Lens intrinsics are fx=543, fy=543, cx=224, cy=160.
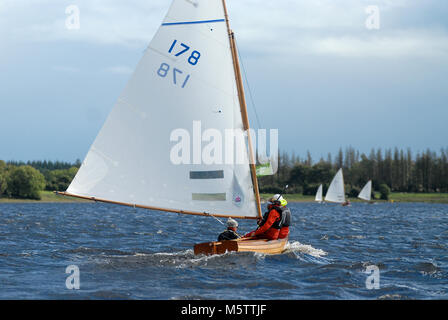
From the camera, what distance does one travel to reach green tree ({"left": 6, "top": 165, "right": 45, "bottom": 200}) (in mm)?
130625

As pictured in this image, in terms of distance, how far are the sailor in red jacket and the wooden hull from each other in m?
0.27

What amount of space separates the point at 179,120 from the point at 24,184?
122m

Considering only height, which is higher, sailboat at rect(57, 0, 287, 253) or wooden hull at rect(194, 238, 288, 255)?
sailboat at rect(57, 0, 287, 253)

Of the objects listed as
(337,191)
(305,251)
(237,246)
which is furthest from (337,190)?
(237,246)

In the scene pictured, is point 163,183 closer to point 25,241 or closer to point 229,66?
point 229,66

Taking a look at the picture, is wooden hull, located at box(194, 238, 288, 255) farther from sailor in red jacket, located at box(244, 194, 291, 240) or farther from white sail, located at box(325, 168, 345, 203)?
white sail, located at box(325, 168, 345, 203)

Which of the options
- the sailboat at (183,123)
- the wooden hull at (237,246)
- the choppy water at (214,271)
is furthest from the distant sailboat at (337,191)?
the sailboat at (183,123)

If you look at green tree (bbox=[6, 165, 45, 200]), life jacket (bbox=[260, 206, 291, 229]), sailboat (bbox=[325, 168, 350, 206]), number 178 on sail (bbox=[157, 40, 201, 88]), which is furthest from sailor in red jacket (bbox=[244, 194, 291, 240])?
green tree (bbox=[6, 165, 45, 200])

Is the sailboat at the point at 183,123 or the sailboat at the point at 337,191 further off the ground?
the sailboat at the point at 183,123

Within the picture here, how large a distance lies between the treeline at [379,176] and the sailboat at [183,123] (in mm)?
136545

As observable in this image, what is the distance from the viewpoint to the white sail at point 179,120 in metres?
17.8

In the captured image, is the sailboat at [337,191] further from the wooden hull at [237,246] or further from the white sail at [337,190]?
the wooden hull at [237,246]

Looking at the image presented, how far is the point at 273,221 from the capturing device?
18.2 m
